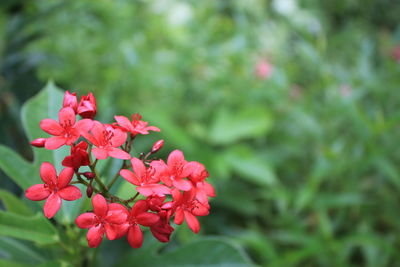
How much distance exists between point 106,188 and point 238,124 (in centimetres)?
159

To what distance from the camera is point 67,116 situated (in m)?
0.69

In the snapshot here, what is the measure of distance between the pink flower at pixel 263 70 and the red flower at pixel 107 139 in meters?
1.87

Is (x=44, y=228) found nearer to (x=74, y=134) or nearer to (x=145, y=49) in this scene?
(x=74, y=134)

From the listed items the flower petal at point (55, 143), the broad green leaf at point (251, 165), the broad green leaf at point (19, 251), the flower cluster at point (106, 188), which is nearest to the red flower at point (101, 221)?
the flower cluster at point (106, 188)

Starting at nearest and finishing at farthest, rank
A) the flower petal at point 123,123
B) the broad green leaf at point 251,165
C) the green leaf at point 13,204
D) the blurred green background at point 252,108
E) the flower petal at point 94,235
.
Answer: the flower petal at point 94,235
the flower petal at point 123,123
the green leaf at point 13,204
the blurred green background at point 252,108
the broad green leaf at point 251,165

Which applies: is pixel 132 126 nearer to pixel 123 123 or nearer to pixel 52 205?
pixel 123 123

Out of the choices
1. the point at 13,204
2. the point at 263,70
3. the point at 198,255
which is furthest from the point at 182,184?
the point at 263,70

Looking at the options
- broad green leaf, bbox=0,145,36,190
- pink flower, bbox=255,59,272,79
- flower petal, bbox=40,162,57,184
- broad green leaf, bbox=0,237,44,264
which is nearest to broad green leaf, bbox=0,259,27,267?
broad green leaf, bbox=0,237,44,264

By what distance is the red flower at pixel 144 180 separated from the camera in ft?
2.11

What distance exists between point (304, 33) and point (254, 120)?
0.51 meters

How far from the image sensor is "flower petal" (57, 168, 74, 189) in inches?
24.9

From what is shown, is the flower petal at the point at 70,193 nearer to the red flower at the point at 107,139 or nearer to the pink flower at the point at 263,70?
the red flower at the point at 107,139

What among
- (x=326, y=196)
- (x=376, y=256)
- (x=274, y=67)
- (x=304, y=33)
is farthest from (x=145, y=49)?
(x=376, y=256)

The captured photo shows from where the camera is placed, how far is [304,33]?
6.91 ft
